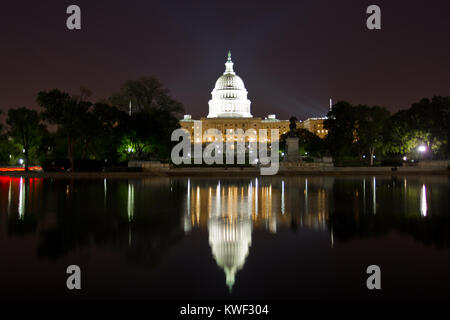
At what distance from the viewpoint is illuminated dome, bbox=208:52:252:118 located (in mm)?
129000

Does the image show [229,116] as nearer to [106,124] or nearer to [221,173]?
[106,124]

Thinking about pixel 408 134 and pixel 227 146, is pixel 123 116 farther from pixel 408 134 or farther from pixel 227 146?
pixel 227 146

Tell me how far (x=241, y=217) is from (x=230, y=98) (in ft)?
387

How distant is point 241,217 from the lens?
13.0 meters

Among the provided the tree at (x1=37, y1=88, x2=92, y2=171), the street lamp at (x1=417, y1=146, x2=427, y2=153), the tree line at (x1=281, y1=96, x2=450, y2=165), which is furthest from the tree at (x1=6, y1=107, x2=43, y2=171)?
the street lamp at (x1=417, y1=146, x2=427, y2=153)

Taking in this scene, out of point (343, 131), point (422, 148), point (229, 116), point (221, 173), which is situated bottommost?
point (221, 173)

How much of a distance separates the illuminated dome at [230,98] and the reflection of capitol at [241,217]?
362 feet

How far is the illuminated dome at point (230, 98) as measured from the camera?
423ft

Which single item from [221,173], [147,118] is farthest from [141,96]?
[221,173]

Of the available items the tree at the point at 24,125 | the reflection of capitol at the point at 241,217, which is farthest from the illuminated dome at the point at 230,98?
the reflection of capitol at the point at 241,217

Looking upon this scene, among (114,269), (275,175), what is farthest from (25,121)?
(114,269)

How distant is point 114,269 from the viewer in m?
7.56

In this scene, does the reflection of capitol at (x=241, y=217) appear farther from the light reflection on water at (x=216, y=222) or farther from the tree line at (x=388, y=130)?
the tree line at (x=388, y=130)
